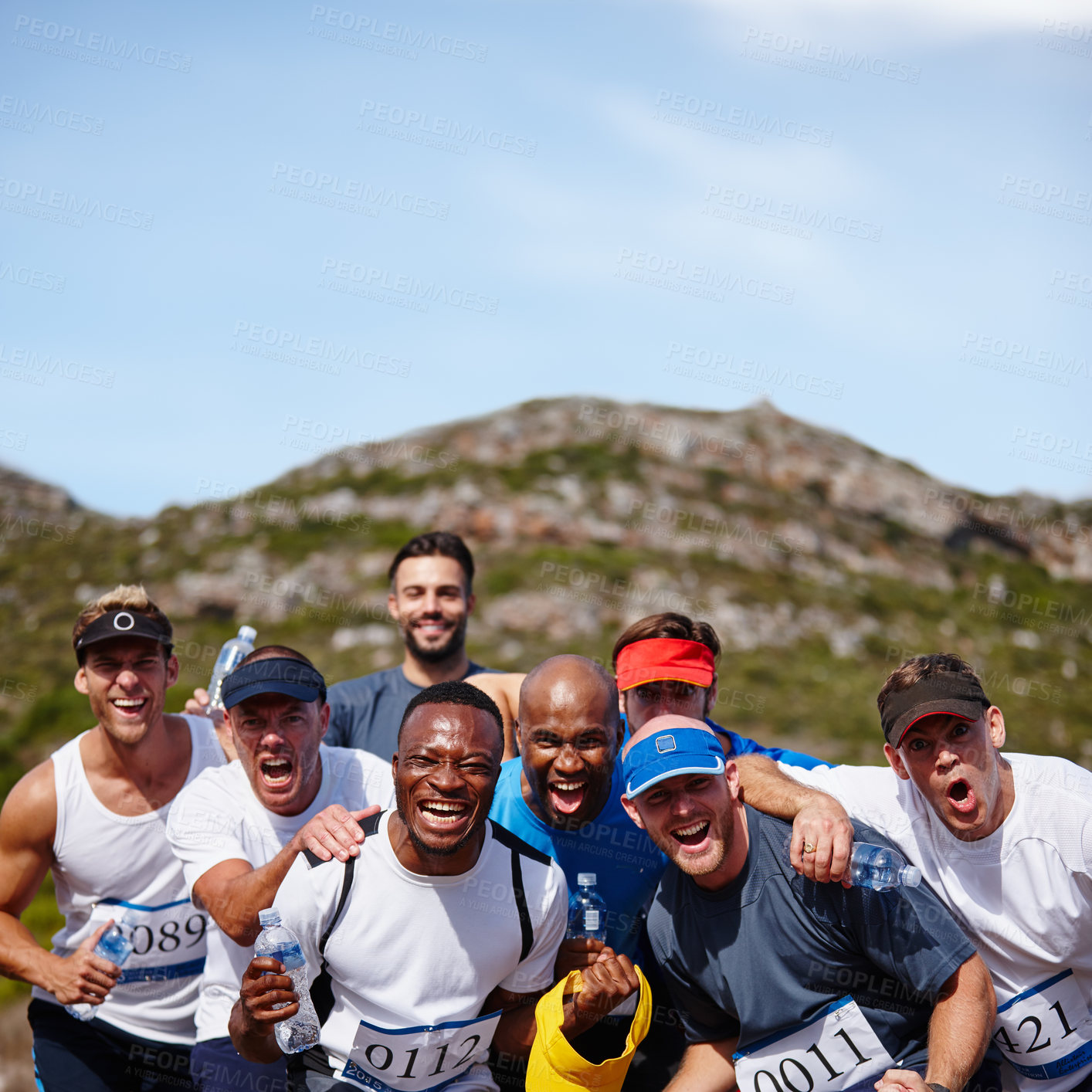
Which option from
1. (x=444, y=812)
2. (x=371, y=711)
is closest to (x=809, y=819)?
(x=444, y=812)

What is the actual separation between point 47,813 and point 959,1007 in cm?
478

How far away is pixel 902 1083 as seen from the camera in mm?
3947

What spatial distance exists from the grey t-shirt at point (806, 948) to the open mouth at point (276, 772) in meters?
2.06

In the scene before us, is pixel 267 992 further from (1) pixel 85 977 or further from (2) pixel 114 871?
(2) pixel 114 871

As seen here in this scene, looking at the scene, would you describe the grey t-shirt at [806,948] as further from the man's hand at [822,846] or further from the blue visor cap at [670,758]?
the blue visor cap at [670,758]

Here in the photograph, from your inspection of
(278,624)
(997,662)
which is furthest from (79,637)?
(997,662)

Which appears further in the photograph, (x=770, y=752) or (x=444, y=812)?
(x=770, y=752)

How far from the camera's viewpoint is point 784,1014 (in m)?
4.35

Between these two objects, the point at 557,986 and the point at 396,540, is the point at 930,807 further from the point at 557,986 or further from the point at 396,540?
the point at 396,540

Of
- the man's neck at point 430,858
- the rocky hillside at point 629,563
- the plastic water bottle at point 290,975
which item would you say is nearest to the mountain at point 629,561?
the rocky hillside at point 629,563

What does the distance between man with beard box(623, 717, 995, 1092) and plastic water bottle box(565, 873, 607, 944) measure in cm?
40

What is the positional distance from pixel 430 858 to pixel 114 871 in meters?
2.34

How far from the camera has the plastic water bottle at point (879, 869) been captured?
424cm

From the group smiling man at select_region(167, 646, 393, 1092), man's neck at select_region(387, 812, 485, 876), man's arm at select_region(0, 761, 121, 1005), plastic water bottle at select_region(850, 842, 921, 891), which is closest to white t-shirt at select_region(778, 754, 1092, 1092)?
plastic water bottle at select_region(850, 842, 921, 891)
